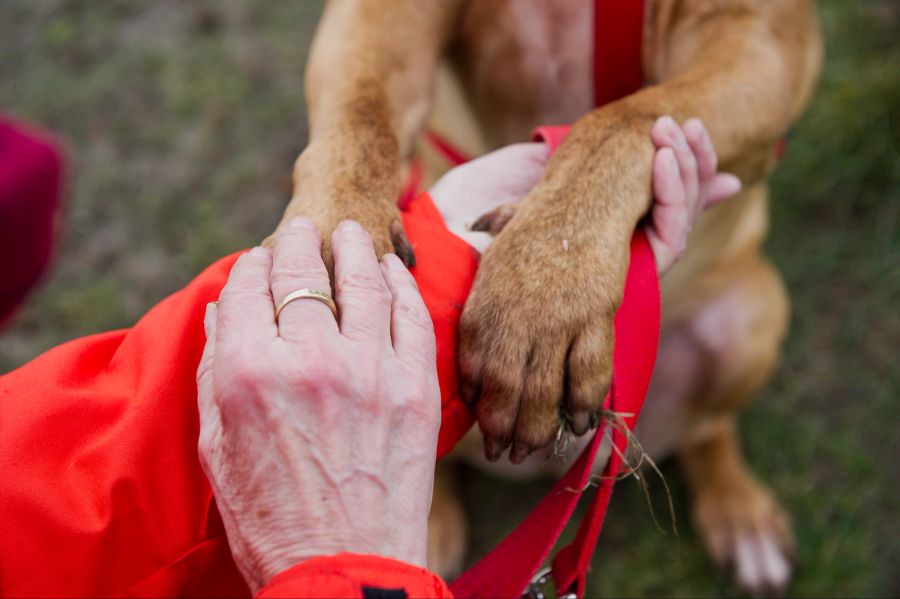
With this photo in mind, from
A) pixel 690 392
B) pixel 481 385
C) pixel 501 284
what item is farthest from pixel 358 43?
pixel 690 392

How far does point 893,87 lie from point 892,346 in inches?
46.5

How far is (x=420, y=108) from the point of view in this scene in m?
2.17

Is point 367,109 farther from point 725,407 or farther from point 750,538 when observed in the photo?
point 750,538

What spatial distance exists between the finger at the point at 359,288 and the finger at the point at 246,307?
0.36 feet

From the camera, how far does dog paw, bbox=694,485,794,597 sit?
9.64 feet

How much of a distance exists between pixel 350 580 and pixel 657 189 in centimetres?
107

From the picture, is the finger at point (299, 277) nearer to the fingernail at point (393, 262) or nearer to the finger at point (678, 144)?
the fingernail at point (393, 262)

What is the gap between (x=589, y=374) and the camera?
1488 millimetres

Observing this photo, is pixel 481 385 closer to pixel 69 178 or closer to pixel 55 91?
pixel 69 178

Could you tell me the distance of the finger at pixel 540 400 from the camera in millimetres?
1465

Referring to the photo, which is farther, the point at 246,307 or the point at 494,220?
the point at 494,220

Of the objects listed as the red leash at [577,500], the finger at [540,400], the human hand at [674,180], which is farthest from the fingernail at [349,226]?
the human hand at [674,180]

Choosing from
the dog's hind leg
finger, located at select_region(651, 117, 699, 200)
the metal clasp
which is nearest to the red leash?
the metal clasp

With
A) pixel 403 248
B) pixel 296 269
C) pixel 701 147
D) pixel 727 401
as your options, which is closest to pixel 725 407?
pixel 727 401
